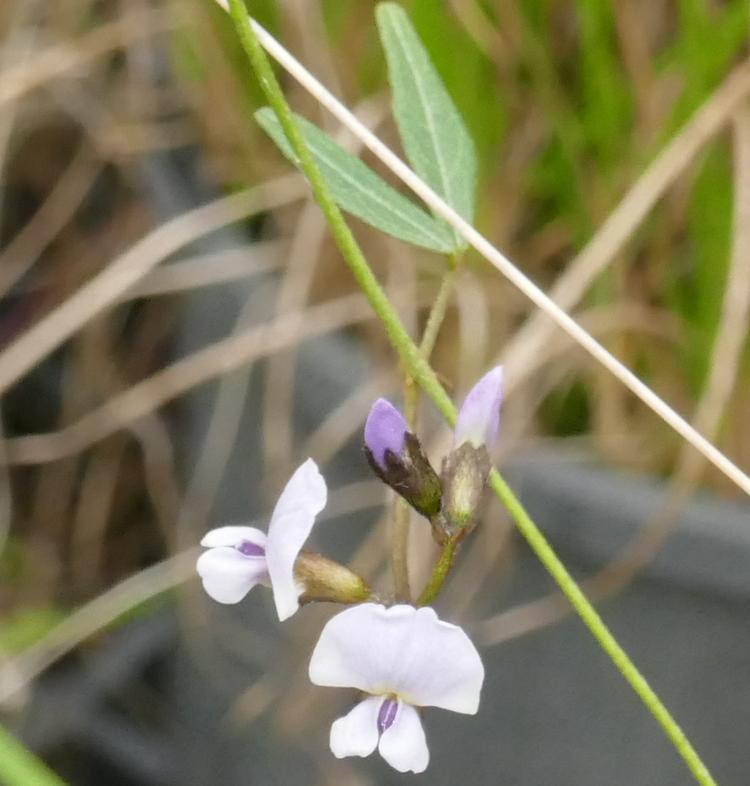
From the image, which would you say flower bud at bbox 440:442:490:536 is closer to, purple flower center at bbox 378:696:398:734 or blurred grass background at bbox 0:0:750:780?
purple flower center at bbox 378:696:398:734

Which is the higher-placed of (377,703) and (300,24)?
(300,24)

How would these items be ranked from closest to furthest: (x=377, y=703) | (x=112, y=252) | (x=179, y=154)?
1. (x=377, y=703)
2. (x=179, y=154)
3. (x=112, y=252)

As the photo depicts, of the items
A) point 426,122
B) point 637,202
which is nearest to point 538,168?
point 637,202

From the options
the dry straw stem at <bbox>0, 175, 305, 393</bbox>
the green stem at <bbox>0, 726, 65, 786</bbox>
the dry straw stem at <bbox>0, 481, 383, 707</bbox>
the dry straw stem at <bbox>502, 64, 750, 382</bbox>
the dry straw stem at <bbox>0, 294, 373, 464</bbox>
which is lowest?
the green stem at <bbox>0, 726, 65, 786</bbox>

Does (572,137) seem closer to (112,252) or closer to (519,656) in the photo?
(519,656)

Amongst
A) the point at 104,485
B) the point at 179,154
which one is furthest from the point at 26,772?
the point at 104,485

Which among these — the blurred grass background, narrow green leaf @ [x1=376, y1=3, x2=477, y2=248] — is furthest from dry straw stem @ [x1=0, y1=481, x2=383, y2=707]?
narrow green leaf @ [x1=376, y1=3, x2=477, y2=248]
